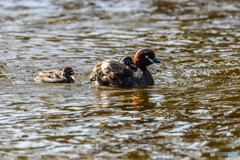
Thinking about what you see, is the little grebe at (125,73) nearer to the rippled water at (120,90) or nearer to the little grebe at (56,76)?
the rippled water at (120,90)

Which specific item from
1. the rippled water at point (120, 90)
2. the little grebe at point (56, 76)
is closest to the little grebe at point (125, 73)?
the rippled water at point (120, 90)

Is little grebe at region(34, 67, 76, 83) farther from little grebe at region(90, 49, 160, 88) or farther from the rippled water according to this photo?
little grebe at region(90, 49, 160, 88)

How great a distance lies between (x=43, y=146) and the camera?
539cm

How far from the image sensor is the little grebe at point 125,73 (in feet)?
29.6

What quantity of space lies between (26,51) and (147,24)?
516cm

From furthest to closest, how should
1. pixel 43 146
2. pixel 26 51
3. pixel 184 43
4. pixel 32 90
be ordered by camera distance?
1. pixel 184 43
2. pixel 26 51
3. pixel 32 90
4. pixel 43 146

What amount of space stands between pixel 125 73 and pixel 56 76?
140 centimetres

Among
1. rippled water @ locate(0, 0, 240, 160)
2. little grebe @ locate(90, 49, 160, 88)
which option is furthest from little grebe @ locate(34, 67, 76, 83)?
little grebe @ locate(90, 49, 160, 88)

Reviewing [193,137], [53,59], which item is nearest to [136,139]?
[193,137]

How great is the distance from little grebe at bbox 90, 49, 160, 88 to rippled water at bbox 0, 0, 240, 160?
0.23 m

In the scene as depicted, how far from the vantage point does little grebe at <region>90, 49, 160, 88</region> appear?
29.6 ft

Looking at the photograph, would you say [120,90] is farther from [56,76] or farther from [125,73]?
[56,76]

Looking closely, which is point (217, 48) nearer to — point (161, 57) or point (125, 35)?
point (161, 57)

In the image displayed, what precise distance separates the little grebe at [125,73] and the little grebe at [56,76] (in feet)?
1.42
